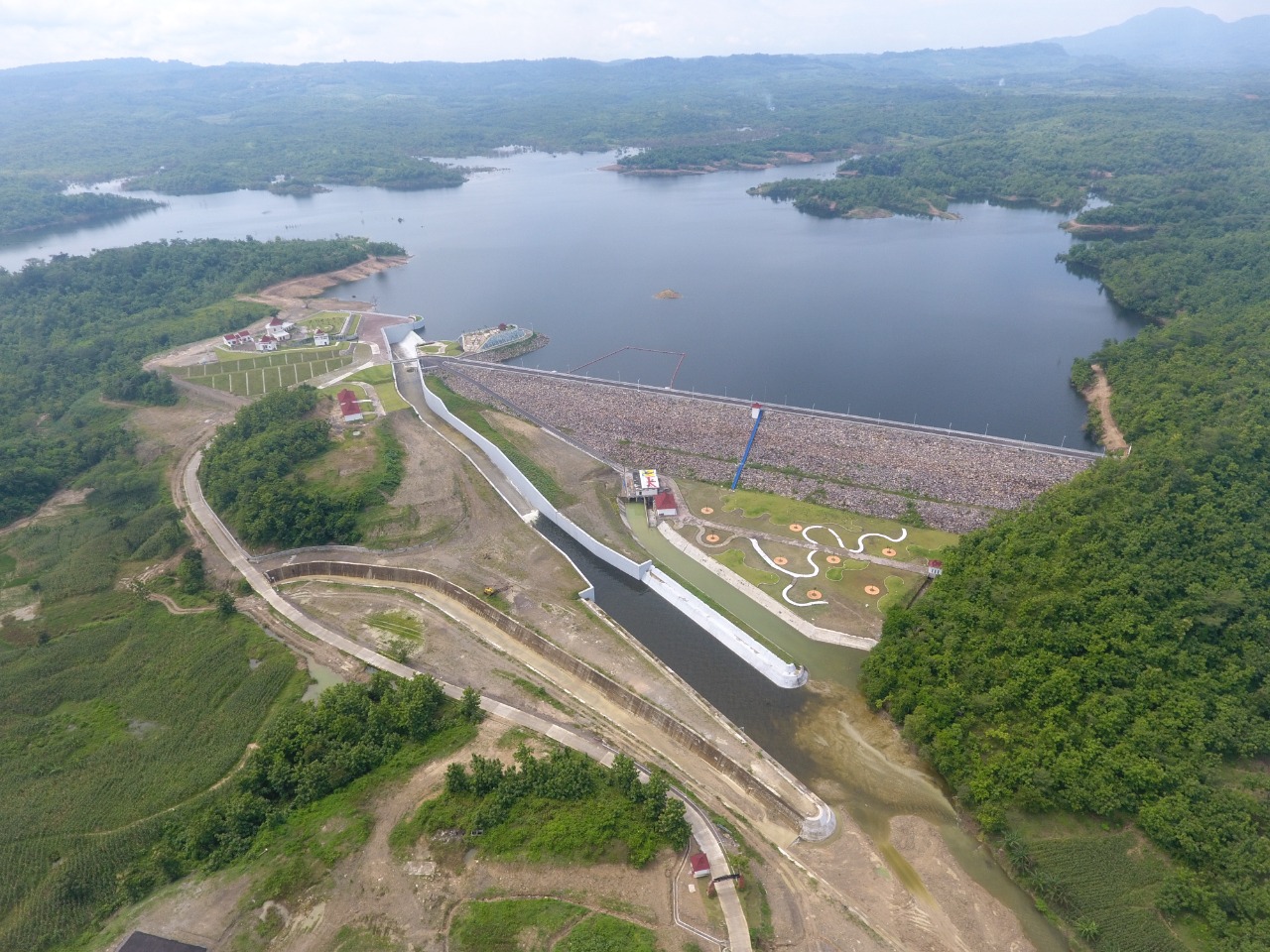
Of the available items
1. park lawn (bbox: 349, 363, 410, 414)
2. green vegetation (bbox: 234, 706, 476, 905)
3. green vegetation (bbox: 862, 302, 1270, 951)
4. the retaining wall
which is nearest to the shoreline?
park lawn (bbox: 349, 363, 410, 414)

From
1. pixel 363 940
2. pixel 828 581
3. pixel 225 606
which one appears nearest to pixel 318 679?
pixel 225 606

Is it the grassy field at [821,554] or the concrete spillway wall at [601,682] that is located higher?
the grassy field at [821,554]

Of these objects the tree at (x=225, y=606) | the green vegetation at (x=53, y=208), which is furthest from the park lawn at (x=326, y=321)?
the green vegetation at (x=53, y=208)

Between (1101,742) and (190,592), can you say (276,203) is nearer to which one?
(190,592)

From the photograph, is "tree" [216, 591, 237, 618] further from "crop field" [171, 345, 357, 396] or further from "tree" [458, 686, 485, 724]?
"crop field" [171, 345, 357, 396]

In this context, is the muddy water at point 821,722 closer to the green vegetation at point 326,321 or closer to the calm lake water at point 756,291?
the calm lake water at point 756,291

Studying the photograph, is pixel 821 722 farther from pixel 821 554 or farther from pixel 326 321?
pixel 326 321

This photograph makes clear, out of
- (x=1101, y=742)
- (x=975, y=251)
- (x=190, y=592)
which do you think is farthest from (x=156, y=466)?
(x=975, y=251)
